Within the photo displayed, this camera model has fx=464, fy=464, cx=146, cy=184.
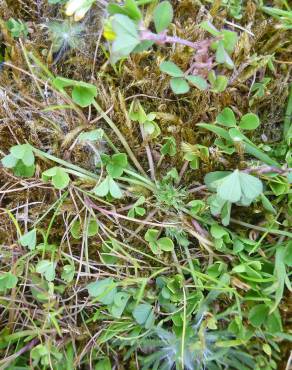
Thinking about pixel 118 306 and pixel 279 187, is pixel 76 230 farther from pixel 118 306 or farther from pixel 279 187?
pixel 279 187

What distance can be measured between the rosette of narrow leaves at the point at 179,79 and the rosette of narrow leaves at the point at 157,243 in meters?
0.45

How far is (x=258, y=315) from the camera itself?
4.83ft

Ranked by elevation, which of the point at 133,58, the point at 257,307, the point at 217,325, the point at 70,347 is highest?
the point at 133,58

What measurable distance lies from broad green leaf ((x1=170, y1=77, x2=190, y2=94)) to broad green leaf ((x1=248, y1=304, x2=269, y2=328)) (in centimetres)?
72

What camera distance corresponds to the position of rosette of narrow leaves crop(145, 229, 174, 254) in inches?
58.4

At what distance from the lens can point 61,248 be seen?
61.6 inches

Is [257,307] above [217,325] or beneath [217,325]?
above

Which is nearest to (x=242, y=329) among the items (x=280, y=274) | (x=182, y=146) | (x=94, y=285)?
(x=280, y=274)

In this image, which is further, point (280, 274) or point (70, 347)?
point (70, 347)

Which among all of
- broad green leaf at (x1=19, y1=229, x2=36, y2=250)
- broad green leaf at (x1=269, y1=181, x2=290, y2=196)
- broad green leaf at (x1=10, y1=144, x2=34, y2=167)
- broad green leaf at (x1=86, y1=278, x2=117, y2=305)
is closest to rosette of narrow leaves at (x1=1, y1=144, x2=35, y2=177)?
broad green leaf at (x1=10, y1=144, x2=34, y2=167)

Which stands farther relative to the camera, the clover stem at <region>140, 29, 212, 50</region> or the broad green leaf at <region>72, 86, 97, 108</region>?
the broad green leaf at <region>72, 86, 97, 108</region>

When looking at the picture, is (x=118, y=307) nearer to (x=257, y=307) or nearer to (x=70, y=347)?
(x=70, y=347)

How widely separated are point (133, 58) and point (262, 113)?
0.48m

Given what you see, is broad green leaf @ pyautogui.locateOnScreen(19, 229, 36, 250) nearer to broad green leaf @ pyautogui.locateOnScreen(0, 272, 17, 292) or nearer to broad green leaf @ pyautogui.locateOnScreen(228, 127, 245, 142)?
broad green leaf @ pyautogui.locateOnScreen(0, 272, 17, 292)
